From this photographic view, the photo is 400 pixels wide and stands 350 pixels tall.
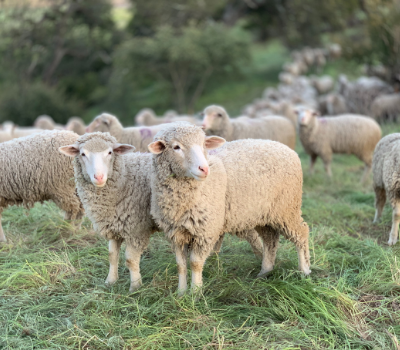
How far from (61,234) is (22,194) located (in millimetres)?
585

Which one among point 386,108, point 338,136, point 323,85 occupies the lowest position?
point 323,85

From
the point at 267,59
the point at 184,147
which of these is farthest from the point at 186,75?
the point at 184,147

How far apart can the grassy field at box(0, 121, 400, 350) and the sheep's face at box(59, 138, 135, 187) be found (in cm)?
93

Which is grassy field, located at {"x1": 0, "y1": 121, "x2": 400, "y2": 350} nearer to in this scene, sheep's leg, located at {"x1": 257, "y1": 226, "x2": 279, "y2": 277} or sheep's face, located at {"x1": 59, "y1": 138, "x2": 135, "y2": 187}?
sheep's leg, located at {"x1": 257, "y1": 226, "x2": 279, "y2": 277}

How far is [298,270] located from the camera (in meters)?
3.60

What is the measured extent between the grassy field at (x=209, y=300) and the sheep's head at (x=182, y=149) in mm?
969

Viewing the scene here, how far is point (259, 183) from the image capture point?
3285 millimetres

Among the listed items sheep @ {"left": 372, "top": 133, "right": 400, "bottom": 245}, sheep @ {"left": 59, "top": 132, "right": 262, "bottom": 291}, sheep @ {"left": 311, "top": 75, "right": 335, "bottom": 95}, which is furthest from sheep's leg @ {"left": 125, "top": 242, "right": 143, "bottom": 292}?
sheep @ {"left": 311, "top": 75, "right": 335, "bottom": 95}

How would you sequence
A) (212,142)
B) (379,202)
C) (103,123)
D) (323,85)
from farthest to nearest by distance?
(323,85) < (103,123) < (379,202) < (212,142)

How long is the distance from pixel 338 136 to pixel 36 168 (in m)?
5.51

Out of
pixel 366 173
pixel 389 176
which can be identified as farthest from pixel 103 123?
pixel 366 173

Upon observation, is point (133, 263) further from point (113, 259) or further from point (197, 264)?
point (197, 264)

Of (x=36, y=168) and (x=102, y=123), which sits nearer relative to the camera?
(x=36, y=168)

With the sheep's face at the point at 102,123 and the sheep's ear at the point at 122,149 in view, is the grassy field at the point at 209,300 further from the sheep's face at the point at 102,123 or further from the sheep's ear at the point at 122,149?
the sheep's face at the point at 102,123
